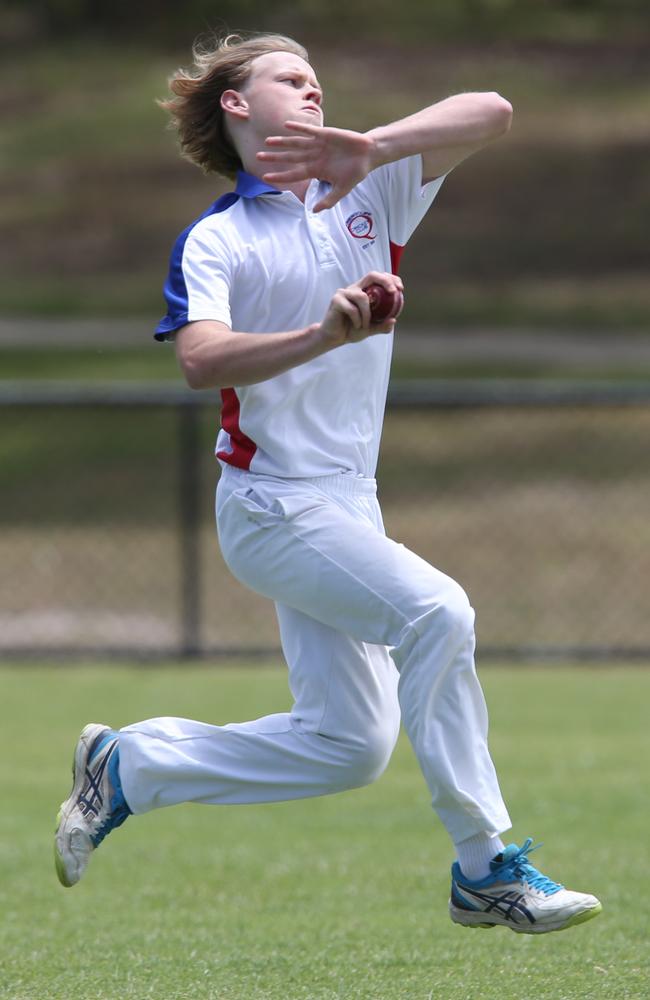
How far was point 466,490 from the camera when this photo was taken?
16.8m

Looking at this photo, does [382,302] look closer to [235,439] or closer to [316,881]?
[235,439]

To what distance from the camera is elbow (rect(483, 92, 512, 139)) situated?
4102 millimetres

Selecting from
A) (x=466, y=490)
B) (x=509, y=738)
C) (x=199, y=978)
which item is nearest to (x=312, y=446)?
(x=199, y=978)

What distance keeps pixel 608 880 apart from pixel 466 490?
1135 centimetres

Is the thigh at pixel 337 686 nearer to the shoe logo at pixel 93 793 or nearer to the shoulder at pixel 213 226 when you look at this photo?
the shoe logo at pixel 93 793

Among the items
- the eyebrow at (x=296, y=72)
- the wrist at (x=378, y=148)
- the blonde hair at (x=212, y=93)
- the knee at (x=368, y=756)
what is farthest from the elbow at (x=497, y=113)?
the knee at (x=368, y=756)

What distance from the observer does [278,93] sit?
4254 millimetres

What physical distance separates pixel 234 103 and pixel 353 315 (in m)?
1.06

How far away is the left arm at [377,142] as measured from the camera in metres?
3.80

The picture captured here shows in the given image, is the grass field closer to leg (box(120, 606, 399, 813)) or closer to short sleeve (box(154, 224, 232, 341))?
leg (box(120, 606, 399, 813))

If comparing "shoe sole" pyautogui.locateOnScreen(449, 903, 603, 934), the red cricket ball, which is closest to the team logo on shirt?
the red cricket ball

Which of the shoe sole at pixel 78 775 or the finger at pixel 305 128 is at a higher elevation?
the finger at pixel 305 128

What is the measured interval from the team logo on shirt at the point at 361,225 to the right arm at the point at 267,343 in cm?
56

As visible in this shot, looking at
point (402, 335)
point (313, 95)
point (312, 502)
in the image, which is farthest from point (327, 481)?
point (402, 335)
